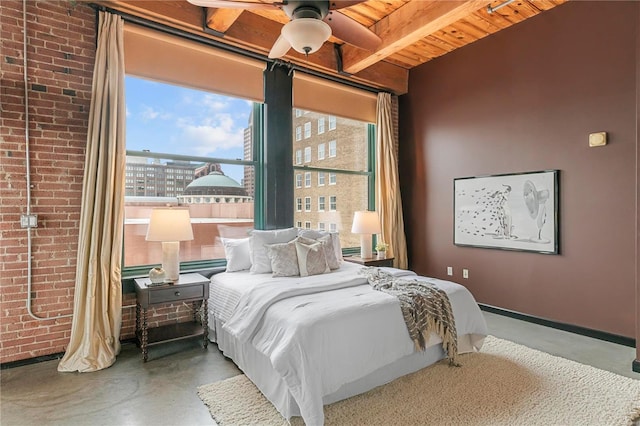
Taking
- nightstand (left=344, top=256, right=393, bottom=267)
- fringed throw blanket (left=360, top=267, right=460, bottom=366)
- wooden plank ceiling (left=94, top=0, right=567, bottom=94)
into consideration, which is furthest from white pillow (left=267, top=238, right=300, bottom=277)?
wooden plank ceiling (left=94, top=0, right=567, bottom=94)

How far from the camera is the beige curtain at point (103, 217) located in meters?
2.97

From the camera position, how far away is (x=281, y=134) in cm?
438

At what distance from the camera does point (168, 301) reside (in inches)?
120

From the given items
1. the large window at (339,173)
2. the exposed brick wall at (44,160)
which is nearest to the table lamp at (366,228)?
the large window at (339,173)

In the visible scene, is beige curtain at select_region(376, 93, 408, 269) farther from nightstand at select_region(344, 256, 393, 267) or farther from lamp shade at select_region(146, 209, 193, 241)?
lamp shade at select_region(146, 209, 193, 241)

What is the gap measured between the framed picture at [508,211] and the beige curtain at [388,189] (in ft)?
2.85

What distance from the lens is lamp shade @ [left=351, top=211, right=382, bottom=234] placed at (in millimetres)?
4633

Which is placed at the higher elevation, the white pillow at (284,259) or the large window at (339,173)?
the large window at (339,173)

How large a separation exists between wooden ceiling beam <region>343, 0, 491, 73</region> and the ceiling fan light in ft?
6.14

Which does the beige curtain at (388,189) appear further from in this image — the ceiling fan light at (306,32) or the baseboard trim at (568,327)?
the ceiling fan light at (306,32)

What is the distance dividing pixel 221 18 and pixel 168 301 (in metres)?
2.87

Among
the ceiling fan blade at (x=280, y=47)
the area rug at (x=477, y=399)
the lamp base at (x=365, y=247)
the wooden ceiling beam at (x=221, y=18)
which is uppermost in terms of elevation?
the wooden ceiling beam at (x=221, y=18)

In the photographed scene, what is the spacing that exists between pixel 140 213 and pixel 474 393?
3.47 m

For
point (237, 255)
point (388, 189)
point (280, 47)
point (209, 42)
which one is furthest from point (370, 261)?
point (209, 42)
